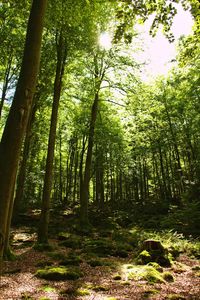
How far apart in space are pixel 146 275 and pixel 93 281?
1.39 m

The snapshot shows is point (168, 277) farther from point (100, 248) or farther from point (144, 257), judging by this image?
point (100, 248)

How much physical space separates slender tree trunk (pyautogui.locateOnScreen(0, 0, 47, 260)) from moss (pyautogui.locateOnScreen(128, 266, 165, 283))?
183 inches

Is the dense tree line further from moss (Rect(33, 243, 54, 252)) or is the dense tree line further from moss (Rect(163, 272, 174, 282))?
moss (Rect(163, 272, 174, 282))

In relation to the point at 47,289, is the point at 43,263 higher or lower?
higher

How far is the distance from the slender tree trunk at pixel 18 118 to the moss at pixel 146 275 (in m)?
4.66

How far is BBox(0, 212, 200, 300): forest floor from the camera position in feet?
19.0

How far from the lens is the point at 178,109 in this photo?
94.1 feet

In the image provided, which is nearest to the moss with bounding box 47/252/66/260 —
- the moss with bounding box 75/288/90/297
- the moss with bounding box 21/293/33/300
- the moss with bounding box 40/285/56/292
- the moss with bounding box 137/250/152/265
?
the moss with bounding box 137/250/152/265

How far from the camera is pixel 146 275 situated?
724cm

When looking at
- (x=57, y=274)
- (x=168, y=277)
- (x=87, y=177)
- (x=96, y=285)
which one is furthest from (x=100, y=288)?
(x=87, y=177)

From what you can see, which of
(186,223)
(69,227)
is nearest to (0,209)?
(69,227)

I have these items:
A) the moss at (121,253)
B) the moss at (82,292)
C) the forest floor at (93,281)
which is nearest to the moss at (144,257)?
the forest floor at (93,281)

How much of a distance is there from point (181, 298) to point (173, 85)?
27012mm

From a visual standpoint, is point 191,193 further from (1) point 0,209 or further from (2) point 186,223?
(1) point 0,209
